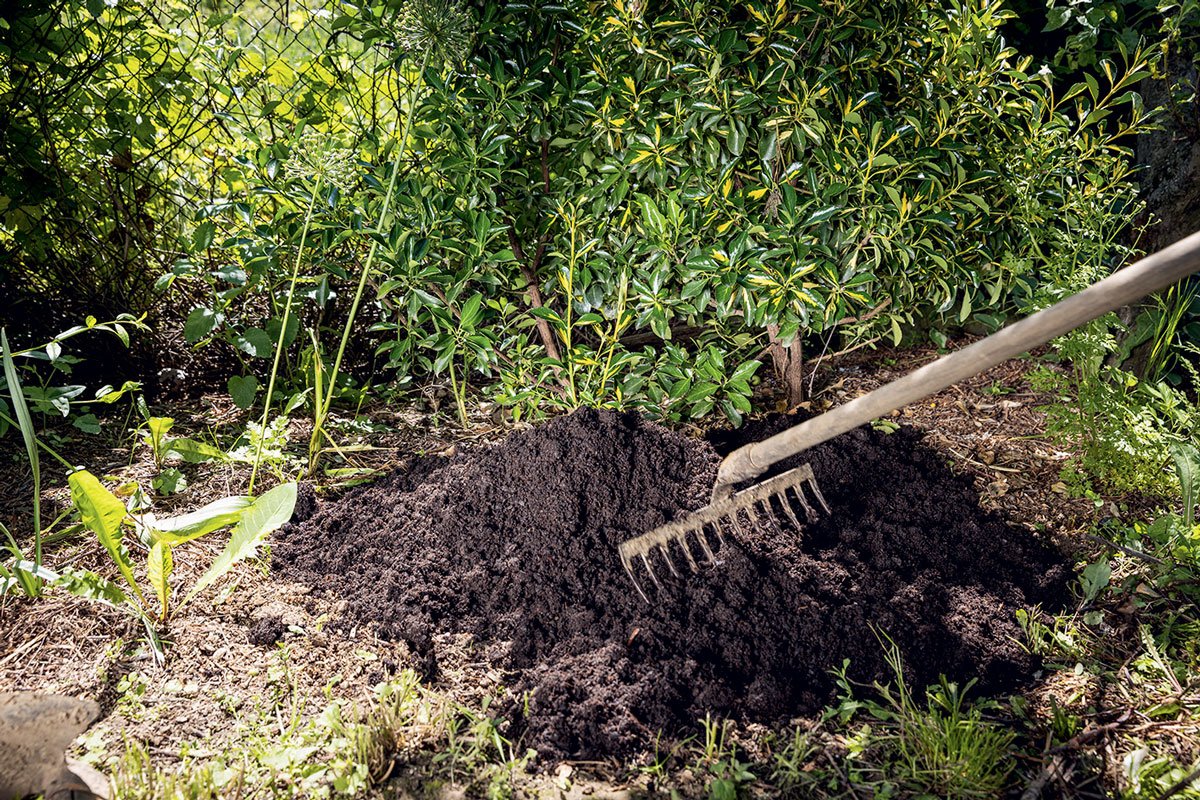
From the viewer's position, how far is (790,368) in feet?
10.2

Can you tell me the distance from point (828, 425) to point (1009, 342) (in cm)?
47

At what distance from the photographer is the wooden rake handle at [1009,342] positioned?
1.53 m

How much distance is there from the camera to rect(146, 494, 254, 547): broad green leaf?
2.17 meters

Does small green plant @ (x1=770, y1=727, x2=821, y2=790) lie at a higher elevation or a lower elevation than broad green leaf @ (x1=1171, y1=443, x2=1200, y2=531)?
lower

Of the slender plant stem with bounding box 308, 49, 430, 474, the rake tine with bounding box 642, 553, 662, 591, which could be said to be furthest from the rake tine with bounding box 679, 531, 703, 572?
the slender plant stem with bounding box 308, 49, 430, 474

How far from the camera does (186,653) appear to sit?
2074 mm

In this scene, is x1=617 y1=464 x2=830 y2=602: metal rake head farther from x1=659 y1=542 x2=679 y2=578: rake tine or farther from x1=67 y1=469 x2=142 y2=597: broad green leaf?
x1=67 y1=469 x2=142 y2=597: broad green leaf

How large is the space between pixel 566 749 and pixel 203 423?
208 cm

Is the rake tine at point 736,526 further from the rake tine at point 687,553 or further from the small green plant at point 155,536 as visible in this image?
the small green plant at point 155,536

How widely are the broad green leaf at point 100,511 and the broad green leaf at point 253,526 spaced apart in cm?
20

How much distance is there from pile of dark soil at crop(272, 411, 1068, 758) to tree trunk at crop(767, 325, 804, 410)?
36cm

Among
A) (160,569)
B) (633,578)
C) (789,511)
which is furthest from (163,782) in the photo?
(789,511)

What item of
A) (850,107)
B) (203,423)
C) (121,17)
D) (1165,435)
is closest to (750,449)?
(850,107)

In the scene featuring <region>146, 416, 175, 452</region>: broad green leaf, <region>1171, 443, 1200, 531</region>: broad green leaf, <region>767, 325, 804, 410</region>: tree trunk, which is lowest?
<region>1171, 443, 1200, 531</region>: broad green leaf
